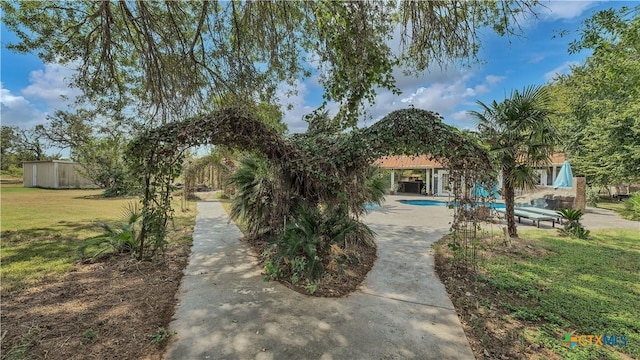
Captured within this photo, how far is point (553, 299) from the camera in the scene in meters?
4.11

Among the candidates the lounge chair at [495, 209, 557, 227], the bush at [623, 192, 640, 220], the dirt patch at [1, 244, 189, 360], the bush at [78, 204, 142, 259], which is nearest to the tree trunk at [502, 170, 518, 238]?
the lounge chair at [495, 209, 557, 227]

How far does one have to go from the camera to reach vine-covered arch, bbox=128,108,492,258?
15.0 ft

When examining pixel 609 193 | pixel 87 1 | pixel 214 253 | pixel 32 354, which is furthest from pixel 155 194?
pixel 609 193

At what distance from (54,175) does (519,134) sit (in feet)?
108

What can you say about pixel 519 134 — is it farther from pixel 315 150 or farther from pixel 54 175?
pixel 54 175

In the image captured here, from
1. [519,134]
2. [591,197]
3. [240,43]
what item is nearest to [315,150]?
[240,43]

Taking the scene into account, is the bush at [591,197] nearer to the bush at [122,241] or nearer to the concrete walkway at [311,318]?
the concrete walkway at [311,318]

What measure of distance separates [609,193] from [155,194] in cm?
2760

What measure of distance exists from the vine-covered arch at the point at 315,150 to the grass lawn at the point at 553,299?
4.74 ft

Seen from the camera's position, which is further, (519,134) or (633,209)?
(633,209)

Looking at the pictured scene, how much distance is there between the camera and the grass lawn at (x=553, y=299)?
308 cm

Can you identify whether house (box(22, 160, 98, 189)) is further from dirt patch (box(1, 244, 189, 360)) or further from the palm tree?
the palm tree

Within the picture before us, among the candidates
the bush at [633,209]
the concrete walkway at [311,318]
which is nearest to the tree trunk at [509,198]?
the concrete walkway at [311,318]

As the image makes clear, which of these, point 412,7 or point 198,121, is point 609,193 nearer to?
point 412,7
